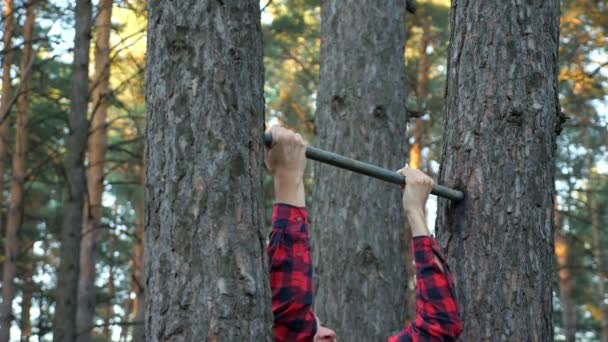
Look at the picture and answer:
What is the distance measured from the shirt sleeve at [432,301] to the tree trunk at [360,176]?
9.52 feet

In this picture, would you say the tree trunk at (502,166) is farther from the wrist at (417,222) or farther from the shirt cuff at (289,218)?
the shirt cuff at (289,218)

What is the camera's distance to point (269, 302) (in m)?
2.53

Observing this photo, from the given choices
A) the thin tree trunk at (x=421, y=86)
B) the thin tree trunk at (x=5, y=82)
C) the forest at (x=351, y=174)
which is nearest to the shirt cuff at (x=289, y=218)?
the forest at (x=351, y=174)

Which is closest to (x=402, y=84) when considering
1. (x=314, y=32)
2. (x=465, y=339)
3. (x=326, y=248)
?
(x=326, y=248)

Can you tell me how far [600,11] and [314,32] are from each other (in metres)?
4.92

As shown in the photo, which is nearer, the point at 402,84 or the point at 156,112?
the point at 156,112

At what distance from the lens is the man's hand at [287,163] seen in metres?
2.79

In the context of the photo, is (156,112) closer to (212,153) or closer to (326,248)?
(212,153)

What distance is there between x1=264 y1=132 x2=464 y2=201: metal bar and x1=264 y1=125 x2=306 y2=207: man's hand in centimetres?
3

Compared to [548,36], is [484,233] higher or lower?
lower

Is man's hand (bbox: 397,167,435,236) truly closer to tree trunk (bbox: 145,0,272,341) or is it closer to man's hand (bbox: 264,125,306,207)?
man's hand (bbox: 264,125,306,207)

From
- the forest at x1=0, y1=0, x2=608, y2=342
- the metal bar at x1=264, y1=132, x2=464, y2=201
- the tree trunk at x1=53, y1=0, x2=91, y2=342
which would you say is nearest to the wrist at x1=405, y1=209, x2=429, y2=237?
the metal bar at x1=264, y1=132, x2=464, y2=201

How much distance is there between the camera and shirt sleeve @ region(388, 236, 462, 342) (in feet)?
10.1

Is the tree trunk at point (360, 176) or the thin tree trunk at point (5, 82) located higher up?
the thin tree trunk at point (5, 82)
